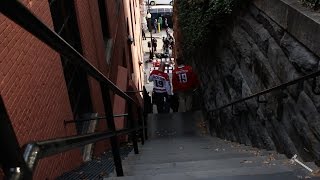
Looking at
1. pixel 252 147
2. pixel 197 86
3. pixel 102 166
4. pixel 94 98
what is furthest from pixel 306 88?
pixel 197 86

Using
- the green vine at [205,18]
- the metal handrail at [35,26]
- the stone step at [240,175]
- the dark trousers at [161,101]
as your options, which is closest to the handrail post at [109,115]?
the stone step at [240,175]

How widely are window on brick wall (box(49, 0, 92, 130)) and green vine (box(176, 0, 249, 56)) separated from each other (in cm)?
234

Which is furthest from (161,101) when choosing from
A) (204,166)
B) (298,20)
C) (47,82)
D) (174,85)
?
(298,20)

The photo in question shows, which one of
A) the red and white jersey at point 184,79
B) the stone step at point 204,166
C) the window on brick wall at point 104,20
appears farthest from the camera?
the red and white jersey at point 184,79

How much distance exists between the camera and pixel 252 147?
18.4ft

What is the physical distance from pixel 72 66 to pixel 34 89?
2463 millimetres

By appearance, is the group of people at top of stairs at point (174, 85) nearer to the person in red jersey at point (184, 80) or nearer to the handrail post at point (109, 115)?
the person in red jersey at point (184, 80)

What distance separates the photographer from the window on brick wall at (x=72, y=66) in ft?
18.8

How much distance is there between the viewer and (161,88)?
11406mm

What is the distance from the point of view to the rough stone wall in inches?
143

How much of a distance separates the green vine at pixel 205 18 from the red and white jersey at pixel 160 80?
223 centimetres

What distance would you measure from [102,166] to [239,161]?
1.64 metres

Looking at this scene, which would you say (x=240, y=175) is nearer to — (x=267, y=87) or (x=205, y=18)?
(x=267, y=87)

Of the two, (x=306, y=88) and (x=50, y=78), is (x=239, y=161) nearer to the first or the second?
(x=306, y=88)
